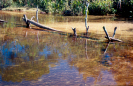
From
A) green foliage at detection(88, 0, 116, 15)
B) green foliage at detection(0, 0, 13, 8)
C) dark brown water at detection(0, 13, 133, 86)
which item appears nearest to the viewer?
dark brown water at detection(0, 13, 133, 86)

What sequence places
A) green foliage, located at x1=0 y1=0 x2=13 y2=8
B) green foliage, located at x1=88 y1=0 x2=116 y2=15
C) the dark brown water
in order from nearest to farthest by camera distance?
the dark brown water → green foliage, located at x1=88 y1=0 x2=116 y2=15 → green foliage, located at x1=0 y1=0 x2=13 y2=8

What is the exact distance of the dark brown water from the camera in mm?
6055

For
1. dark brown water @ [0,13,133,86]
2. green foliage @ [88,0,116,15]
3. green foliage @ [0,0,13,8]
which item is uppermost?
green foliage @ [0,0,13,8]

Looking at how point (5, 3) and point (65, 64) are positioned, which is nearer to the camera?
point (65, 64)

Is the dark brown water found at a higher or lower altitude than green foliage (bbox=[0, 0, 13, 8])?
lower

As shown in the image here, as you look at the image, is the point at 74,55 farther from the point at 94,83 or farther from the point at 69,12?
the point at 69,12

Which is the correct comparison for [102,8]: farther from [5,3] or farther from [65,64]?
[5,3]

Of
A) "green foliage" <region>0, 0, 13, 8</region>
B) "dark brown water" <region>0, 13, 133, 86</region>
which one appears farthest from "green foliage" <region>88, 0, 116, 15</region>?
"green foliage" <region>0, 0, 13, 8</region>

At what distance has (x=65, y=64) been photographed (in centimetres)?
769

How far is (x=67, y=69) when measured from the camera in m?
7.13

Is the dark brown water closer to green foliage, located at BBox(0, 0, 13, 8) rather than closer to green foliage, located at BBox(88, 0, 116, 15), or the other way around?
green foliage, located at BBox(88, 0, 116, 15)

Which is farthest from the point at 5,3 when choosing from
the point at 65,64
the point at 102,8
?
the point at 65,64

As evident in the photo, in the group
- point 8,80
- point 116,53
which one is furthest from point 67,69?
point 116,53

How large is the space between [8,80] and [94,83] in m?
3.12
